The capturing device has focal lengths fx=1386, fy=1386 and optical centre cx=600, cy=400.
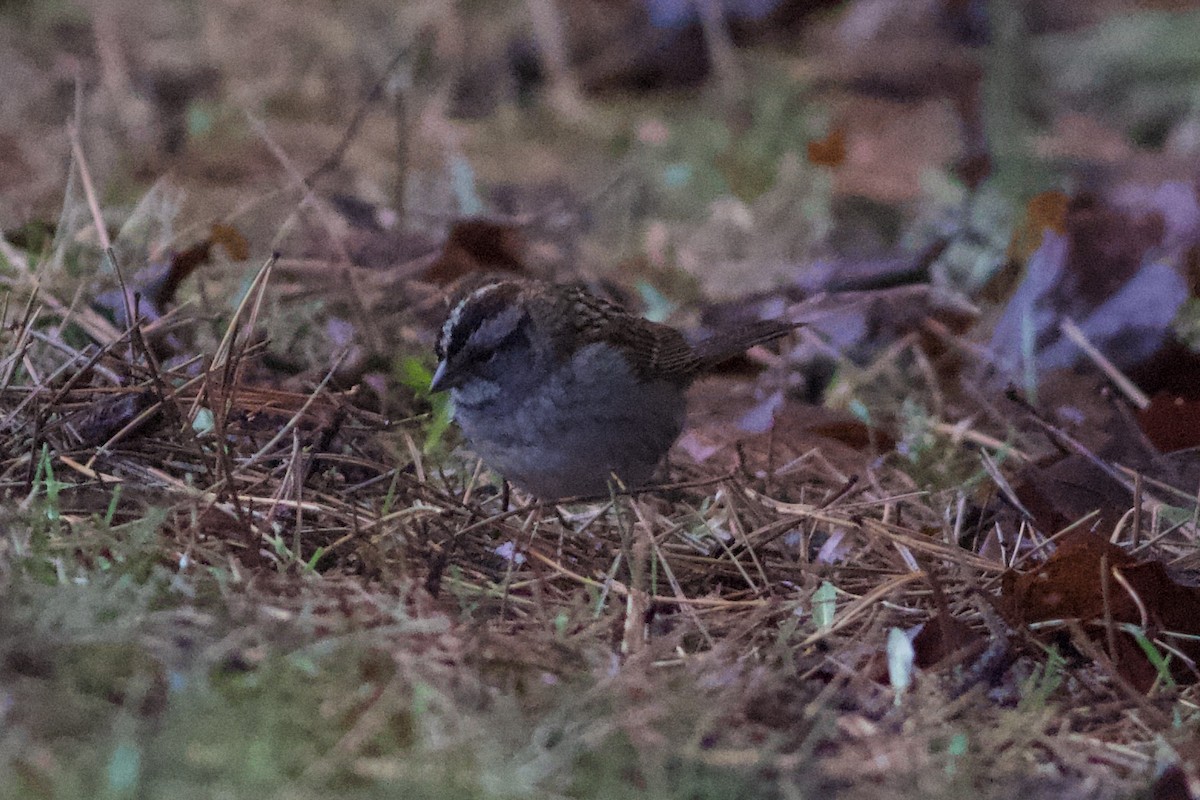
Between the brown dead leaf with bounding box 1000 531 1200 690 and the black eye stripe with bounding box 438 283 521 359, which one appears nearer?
the brown dead leaf with bounding box 1000 531 1200 690

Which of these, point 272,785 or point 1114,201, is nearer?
point 272,785

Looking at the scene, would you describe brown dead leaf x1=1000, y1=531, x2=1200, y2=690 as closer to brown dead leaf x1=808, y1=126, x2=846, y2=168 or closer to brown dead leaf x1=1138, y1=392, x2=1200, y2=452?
brown dead leaf x1=1138, y1=392, x2=1200, y2=452

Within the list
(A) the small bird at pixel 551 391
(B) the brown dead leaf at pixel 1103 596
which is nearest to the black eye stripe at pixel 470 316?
(A) the small bird at pixel 551 391

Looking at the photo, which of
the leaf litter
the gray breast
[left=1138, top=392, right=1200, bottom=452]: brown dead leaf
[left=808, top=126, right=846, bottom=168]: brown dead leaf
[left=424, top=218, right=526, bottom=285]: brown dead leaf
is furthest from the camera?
[left=808, top=126, right=846, bottom=168]: brown dead leaf

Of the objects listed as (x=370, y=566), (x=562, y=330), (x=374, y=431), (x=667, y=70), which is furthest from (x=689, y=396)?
(x=667, y=70)

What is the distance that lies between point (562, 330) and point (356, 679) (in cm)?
151

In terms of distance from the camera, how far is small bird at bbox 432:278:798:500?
10.9 ft

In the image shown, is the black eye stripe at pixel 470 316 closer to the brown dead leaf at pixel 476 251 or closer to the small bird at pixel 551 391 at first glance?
the small bird at pixel 551 391

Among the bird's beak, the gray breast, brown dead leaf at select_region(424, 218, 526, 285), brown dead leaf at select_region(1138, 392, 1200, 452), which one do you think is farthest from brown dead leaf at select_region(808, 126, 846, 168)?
the bird's beak

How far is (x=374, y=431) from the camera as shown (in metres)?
3.33

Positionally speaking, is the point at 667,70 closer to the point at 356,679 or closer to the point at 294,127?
the point at 294,127

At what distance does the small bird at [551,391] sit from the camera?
3312 millimetres

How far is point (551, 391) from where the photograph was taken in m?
3.40

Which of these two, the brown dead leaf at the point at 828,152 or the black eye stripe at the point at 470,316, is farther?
the brown dead leaf at the point at 828,152
